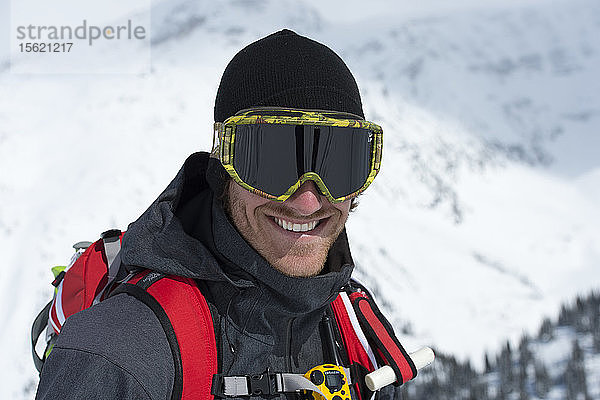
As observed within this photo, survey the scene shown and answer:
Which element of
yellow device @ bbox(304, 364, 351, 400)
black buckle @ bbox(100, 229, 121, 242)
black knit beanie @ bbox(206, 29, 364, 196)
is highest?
black knit beanie @ bbox(206, 29, 364, 196)

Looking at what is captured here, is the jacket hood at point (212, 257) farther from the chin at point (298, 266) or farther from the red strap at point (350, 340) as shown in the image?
the red strap at point (350, 340)

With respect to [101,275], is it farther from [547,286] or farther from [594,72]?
[594,72]

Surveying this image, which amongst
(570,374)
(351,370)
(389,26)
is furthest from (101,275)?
(389,26)

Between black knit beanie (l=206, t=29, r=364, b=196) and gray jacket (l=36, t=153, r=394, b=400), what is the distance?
320 mm

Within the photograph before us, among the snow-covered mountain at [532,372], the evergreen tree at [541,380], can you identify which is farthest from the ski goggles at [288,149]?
the evergreen tree at [541,380]

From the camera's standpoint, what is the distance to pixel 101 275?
1.63 metres

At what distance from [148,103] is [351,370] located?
798 centimetres

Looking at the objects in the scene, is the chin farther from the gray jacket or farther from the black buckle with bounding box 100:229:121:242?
the black buckle with bounding box 100:229:121:242

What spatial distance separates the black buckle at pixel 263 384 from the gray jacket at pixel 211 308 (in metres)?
0.04

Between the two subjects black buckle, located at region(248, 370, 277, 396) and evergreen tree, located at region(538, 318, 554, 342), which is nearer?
black buckle, located at region(248, 370, 277, 396)

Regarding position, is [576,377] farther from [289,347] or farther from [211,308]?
[211,308]

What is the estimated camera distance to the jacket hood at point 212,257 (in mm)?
1380

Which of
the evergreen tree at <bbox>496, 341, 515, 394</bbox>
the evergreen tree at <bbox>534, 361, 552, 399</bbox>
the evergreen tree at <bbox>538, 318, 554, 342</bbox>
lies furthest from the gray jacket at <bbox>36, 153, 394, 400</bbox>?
the evergreen tree at <bbox>538, 318, 554, 342</bbox>

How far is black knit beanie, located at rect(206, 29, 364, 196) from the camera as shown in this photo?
1.44 m
